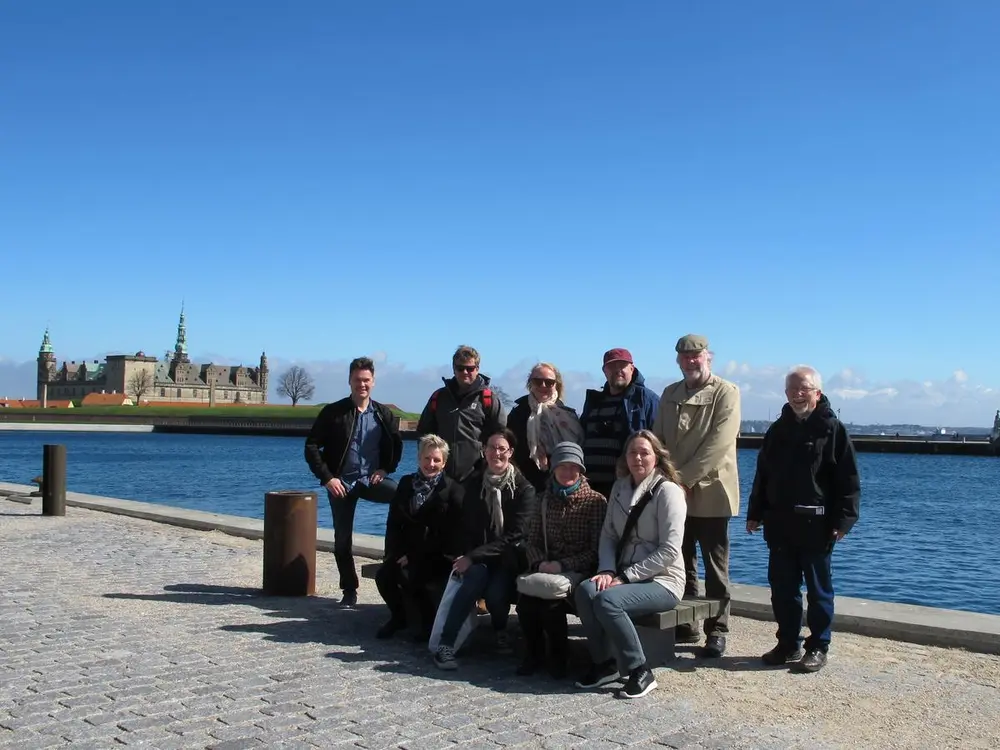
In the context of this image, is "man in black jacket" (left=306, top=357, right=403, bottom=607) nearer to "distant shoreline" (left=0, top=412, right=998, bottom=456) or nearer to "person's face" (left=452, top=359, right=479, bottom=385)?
"person's face" (left=452, top=359, right=479, bottom=385)

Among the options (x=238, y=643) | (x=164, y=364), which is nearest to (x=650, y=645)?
(x=238, y=643)

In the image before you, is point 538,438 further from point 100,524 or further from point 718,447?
point 100,524

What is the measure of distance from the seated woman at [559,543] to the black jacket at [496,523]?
0.49 ft

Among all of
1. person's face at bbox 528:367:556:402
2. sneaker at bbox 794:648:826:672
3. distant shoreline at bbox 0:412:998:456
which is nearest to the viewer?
sneaker at bbox 794:648:826:672

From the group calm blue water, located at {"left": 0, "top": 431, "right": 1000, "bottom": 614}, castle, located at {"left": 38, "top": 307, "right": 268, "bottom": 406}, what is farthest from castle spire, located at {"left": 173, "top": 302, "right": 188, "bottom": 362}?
calm blue water, located at {"left": 0, "top": 431, "right": 1000, "bottom": 614}

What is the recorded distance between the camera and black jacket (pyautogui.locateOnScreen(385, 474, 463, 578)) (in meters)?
7.10

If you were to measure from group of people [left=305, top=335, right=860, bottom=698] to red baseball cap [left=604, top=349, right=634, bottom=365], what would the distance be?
10 mm

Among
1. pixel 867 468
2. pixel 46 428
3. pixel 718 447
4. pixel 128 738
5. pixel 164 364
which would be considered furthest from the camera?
pixel 164 364

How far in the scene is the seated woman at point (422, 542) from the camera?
7086 millimetres

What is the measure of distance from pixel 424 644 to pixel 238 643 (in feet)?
4.22

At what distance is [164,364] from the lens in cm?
17550

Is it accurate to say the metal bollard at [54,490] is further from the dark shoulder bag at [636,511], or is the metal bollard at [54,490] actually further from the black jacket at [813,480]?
the black jacket at [813,480]

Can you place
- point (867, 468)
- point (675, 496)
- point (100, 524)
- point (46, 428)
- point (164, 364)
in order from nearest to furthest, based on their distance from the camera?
1. point (675, 496)
2. point (100, 524)
3. point (867, 468)
4. point (46, 428)
5. point (164, 364)

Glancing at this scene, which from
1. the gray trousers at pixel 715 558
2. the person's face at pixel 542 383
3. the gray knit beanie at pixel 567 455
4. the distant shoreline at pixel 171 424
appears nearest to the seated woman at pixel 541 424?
the person's face at pixel 542 383
